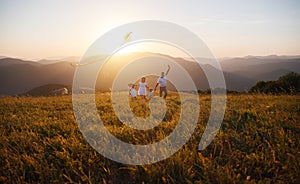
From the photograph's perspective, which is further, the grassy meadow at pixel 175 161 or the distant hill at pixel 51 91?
the distant hill at pixel 51 91

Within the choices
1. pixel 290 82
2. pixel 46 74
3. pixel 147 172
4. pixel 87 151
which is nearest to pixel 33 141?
pixel 87 151

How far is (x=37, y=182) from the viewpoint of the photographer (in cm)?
360

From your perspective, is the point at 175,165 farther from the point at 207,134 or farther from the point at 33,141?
the point at 33,141

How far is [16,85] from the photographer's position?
95625 millimetres

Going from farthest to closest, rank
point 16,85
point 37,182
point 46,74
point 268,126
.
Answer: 1. point 46,74
2. point 16,85
3. point 268,126
4. point 37,182

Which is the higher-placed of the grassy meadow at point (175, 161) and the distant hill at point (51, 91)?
the distant hill at point (51, 91)

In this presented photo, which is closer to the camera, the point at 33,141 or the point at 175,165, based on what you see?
the point at 175,165

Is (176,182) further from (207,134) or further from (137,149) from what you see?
(207,134)

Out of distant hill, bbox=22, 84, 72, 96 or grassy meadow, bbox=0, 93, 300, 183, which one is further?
distant hill, bbox=22, 84, 72, 96

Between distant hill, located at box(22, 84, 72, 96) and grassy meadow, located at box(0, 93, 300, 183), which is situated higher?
distant hill, located at box(22, 84, 72, 96)

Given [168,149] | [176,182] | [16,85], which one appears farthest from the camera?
[16,85]

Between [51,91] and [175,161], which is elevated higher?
[51,91]

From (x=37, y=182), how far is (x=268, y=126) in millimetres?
5157

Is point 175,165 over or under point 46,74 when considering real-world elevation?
under
